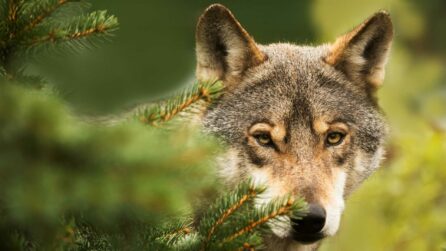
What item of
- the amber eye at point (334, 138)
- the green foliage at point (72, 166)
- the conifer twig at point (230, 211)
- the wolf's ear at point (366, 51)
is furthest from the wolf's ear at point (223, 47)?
the green foliage at point (72, 166)

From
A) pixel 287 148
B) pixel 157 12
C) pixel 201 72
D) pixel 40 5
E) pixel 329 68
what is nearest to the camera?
pixel 40 5

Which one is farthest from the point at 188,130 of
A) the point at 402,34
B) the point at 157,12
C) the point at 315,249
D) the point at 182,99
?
the point at 402,34

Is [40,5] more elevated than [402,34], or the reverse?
[402,34]

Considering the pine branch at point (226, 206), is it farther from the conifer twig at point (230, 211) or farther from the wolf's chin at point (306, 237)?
the wolf's chin at point (306, 237)

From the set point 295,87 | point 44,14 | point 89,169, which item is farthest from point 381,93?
point 89,169

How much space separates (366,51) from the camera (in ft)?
15.0

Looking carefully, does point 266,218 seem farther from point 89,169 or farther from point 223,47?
point 223,47

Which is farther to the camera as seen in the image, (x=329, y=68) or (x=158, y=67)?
(x=158, y=67)

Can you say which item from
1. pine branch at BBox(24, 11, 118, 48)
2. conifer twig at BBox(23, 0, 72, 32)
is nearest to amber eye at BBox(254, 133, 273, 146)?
pine branch at BBox(24, 11, 118, 48)

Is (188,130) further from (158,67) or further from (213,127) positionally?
(158,67)

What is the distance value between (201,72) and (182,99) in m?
2.17

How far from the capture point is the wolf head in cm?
378

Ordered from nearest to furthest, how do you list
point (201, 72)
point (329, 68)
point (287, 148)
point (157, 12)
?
point (287, 148)
point (201, 72)
point (329, 68)
point (157, 12)

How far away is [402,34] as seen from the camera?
12391mm
